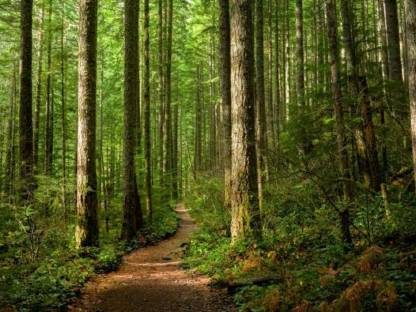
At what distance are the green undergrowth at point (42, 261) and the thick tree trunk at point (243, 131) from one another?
137 inches

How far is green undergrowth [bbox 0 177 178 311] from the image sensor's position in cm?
628

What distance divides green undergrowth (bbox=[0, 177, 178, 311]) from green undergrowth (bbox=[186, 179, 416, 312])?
260 cm

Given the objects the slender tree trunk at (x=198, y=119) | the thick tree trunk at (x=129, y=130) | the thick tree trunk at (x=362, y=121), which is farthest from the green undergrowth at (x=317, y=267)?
the slender tree trunk at (x=198, y=119)

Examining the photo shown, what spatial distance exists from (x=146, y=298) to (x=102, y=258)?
2.90 metres

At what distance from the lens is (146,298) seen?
24.6 ft

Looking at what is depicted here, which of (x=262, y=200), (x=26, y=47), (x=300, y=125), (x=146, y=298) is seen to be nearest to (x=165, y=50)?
(x=26, y=47)

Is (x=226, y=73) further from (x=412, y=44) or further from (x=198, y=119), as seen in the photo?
(x=198, y=119)

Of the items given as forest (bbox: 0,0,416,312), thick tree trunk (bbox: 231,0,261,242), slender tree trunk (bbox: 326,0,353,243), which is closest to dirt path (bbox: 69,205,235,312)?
forest (bbox: 0,0,416,312)

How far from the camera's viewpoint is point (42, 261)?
8.28 m

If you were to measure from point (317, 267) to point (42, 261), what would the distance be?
17.5ft

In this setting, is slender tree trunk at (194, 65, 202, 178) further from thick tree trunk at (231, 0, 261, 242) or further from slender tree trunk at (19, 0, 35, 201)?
thick tree trunk at (231, 0, 261, 242)

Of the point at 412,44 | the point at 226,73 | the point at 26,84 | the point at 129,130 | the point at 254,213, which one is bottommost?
the point at 254,213

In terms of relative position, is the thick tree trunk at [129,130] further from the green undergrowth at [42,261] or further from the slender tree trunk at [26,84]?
the slender tree trunk at [26,84]

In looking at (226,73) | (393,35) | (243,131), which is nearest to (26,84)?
(226,73)
